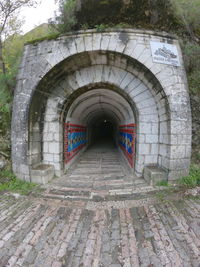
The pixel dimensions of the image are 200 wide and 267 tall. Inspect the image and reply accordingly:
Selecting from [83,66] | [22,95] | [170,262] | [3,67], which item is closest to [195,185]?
[170,262]

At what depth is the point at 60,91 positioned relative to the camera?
4.20 m

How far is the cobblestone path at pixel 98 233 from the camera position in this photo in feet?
6.14

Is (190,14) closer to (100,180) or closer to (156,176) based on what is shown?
(156,176)

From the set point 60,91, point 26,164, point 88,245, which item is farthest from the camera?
point 60,91

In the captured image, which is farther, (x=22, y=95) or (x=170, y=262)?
(x=22, y=95)

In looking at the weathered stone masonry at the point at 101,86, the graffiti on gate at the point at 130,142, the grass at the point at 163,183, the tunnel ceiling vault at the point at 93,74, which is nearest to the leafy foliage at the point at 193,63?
the weathered stone masonry at the point at 101,86

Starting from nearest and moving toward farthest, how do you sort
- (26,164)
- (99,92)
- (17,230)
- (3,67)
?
(17,230)
(26,164)
(99,92)
(3,67)

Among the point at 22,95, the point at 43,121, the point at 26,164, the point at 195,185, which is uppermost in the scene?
the point at 22,95

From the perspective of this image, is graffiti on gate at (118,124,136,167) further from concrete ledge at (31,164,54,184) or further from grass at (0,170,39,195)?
grass at (0,170,39,195)

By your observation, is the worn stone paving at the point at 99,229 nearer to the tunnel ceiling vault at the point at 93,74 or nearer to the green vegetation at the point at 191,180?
the green vegetation at the point at 191,180

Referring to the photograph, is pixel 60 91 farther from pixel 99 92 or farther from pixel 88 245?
pixel 88 245

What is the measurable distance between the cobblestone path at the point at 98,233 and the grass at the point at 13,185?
40 cm

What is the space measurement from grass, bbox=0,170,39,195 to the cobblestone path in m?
0.40

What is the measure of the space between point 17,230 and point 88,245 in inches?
50.1
